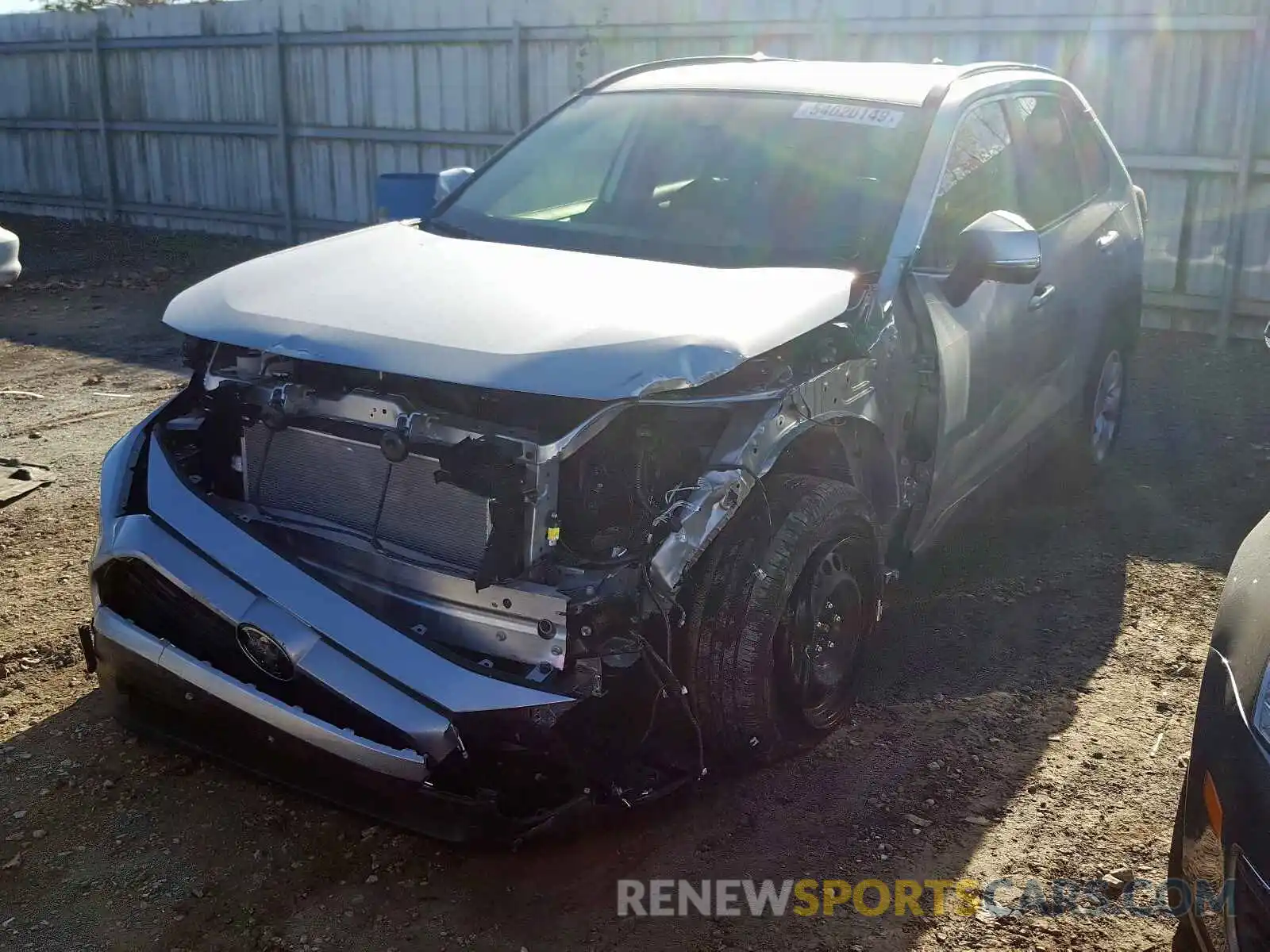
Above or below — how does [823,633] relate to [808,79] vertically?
below

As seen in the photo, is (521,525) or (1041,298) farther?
(1041,298)

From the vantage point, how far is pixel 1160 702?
4.06m

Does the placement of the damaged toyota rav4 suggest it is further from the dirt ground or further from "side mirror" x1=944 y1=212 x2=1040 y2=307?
the dirt ground

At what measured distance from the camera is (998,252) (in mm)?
3850

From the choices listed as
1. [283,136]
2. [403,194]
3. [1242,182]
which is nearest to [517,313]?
[403,194]

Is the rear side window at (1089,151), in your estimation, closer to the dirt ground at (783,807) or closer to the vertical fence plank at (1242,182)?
the dirt ground at (783,807)

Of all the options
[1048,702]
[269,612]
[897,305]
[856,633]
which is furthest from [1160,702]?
[269,612]

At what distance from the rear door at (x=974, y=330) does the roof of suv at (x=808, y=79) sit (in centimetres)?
20

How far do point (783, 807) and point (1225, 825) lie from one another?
1301 millimetres

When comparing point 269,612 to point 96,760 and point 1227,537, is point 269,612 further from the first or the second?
point 1227,537

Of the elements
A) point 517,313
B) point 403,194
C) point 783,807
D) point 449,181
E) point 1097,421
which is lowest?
point 783,807

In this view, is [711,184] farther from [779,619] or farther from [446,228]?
[779,619]

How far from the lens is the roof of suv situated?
4.42m

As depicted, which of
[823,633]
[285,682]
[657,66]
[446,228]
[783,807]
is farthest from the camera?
[657,66]
